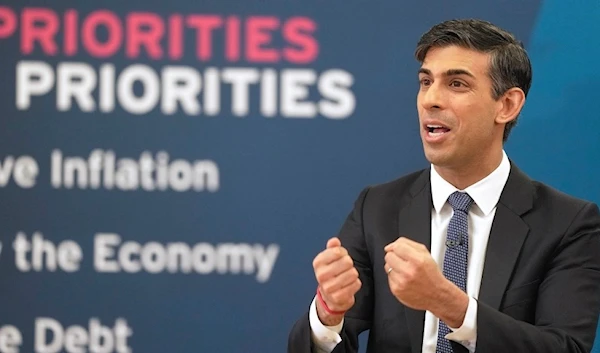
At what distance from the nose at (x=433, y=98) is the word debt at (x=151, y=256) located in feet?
3.58

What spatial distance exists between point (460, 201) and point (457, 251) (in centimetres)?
13

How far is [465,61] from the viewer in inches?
89.9

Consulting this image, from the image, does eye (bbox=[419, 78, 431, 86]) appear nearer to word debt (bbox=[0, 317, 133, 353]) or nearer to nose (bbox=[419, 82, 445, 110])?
nose (bbox=[419, 82, 445, 110])

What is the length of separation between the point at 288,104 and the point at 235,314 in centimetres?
72

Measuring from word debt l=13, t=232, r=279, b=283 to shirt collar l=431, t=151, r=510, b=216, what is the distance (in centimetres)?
99

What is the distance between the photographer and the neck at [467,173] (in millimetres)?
2312

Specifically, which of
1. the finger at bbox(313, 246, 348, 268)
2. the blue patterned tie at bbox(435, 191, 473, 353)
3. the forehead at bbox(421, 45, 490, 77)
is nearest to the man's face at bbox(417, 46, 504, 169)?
the forehead at bbox(421, 45, 490, 77)

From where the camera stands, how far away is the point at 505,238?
87.7 inches

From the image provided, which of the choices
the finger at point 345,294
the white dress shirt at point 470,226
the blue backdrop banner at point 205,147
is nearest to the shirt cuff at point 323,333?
the white dress shirt at point 470,226

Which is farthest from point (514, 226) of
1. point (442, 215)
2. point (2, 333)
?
point (2, 333)

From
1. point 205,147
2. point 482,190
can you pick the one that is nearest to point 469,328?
point 482,190

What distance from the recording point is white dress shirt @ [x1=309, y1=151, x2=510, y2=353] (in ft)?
7.29

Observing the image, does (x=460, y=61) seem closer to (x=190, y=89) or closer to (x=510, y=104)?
(x=510, y=104)

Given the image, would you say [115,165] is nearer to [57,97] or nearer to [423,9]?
[57,97]
